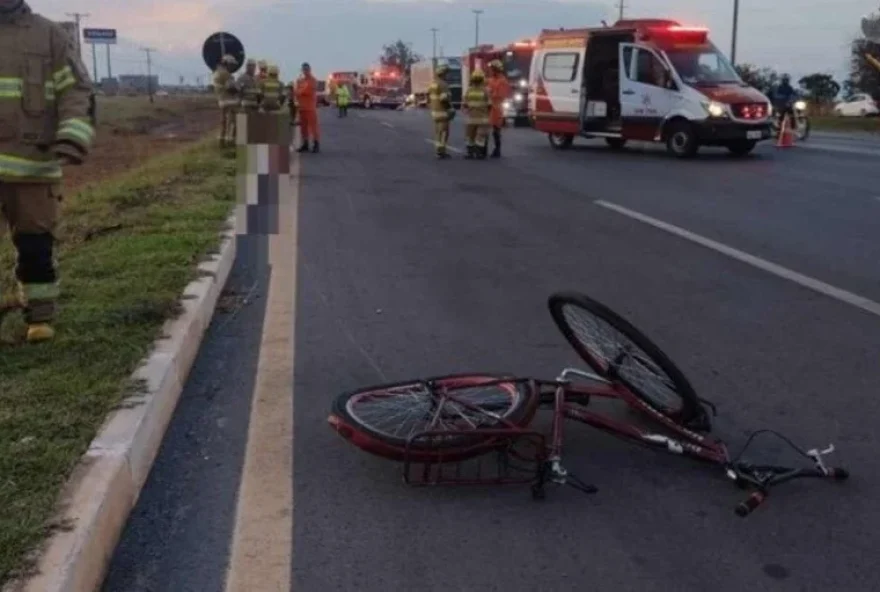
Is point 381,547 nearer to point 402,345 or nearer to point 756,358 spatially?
point 402,345

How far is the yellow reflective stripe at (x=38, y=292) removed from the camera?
530cm

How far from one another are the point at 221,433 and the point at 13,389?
88cm

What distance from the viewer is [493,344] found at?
5793 millimetres

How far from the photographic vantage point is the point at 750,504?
3.62 meters

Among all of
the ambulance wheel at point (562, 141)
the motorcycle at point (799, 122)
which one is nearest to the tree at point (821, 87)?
the motorcycle at point (799, 122)

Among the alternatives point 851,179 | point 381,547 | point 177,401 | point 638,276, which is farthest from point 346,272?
point 851,179

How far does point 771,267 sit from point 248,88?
12528 mm

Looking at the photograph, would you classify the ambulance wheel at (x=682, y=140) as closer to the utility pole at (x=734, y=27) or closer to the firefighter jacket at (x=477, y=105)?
the firefighter jacket at (x=477, y=105)

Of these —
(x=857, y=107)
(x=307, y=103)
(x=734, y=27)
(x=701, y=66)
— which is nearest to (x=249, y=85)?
(x=307, y=103)

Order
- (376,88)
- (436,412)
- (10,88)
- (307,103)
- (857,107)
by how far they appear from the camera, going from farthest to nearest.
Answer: (376,88), (857,107), (307,103), (10,88), (436,412)

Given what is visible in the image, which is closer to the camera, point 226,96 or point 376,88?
point 226,96

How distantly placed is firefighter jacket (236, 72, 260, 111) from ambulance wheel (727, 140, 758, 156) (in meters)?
8.67

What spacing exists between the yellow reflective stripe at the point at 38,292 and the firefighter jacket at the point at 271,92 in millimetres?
10839

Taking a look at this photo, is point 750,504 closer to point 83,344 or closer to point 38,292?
point 83,344
